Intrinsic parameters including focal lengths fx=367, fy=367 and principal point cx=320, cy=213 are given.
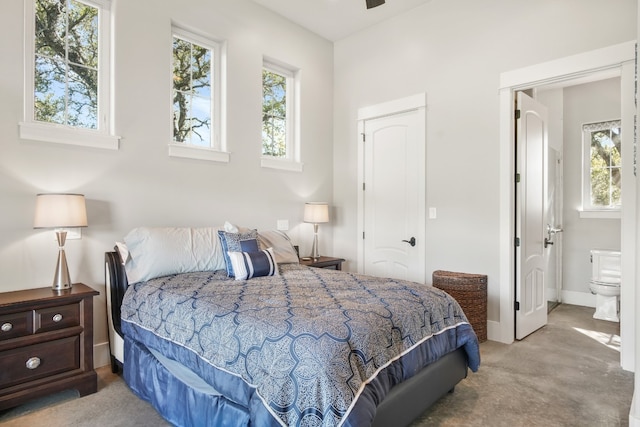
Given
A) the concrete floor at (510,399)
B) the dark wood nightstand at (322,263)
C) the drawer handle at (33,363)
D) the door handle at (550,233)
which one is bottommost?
the concrete floor at (510,399)

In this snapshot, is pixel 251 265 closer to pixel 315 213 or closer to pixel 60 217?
pixel 60 217

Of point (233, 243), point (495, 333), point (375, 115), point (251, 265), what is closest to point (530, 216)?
point (495, 333)

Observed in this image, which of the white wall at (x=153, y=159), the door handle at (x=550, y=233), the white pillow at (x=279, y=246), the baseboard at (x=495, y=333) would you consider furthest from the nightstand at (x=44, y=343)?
the door handle at (x=550, y=233)

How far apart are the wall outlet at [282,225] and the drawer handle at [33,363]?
7.66 feet

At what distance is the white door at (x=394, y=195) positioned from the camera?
389cm

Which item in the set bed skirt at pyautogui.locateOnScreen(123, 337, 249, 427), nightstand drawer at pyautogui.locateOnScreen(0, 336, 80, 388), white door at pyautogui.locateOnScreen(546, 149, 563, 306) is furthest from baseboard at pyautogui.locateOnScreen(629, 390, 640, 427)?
nightstand drawer at pyautogui.locateOnScreen(0, 336, 80, 388)

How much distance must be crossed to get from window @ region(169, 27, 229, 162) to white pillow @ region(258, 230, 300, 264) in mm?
869

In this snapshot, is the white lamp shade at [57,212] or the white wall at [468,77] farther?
the white wall at [468,77]

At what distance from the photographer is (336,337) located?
1485 millimetres

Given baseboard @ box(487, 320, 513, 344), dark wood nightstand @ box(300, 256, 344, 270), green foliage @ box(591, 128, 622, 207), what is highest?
green foliage @ box(591, 128, 622, 207)

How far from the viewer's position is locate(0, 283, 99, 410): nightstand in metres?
2.09

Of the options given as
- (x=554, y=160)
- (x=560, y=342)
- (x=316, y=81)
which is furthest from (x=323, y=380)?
(x=554, y=160)

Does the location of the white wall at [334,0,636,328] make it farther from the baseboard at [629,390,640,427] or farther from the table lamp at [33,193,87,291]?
the table lamp at [33,193,87,291]

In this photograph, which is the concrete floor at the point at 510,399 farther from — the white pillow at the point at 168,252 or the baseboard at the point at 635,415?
the white pillow at the point at 168,252
